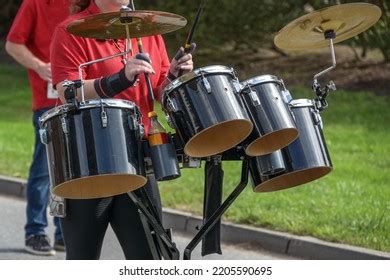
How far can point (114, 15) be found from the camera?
4086 mm

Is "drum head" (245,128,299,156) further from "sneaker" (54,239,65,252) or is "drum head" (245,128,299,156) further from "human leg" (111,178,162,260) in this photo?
"sneaker" (54,239,65,252)

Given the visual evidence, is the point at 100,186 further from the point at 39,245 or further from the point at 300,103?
the point at 39,245

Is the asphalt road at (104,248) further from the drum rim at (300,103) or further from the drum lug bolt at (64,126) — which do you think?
the drum lug bolt at (64,126)

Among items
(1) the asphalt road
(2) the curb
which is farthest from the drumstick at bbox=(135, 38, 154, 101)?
(2) the curb

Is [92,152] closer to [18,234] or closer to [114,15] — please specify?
[114,15]

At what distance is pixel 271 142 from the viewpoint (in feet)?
14.2

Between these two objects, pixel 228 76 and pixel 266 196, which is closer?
pixel 228 76

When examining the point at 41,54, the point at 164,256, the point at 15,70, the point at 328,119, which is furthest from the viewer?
the point at 15,70

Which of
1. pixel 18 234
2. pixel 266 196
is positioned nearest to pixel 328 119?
pixel 266 196

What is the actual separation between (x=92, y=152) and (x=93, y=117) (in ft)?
0.48

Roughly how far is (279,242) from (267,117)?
3195mm

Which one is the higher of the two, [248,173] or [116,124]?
[116,124]

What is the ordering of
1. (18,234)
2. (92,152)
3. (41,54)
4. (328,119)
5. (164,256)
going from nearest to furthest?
(92,152), (164,256), (41,54), (18,234), (328,119)

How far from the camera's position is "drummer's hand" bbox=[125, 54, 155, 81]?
4105mm
